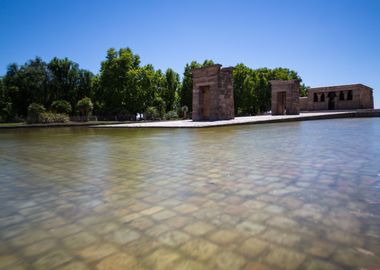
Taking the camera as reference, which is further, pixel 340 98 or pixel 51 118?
pixel 340 98

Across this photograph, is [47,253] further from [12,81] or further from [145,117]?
[12,81]

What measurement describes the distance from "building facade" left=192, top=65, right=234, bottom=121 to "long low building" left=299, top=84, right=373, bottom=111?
17.5 meters

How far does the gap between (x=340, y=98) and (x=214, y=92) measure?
65.7ft

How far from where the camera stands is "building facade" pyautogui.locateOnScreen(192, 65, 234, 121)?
20.9 meters

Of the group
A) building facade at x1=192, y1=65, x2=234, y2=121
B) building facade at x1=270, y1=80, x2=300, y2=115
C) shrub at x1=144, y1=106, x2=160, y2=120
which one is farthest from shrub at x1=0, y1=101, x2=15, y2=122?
building facade at x1=270, y1=80, x2=300, y2=115

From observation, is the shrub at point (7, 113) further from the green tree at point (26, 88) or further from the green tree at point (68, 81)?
the green tree at point (68, 81)

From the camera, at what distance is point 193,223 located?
7.94 ft

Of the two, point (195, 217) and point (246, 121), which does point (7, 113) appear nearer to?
point (246, 121)

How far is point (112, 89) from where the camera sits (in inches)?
1489

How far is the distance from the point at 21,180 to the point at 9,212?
151cm

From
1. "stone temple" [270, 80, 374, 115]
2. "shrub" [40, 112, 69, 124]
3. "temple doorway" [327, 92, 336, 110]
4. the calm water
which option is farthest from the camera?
"temple doorway" [327, 92, 336, 110]

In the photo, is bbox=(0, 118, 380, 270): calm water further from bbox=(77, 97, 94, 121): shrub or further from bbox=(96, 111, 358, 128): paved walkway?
bbox=(77, 97, 94, 121): shrub

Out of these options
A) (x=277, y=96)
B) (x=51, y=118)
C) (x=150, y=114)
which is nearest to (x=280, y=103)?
(x=277, y=96)

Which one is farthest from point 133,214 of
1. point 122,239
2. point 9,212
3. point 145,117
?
point 145,117
